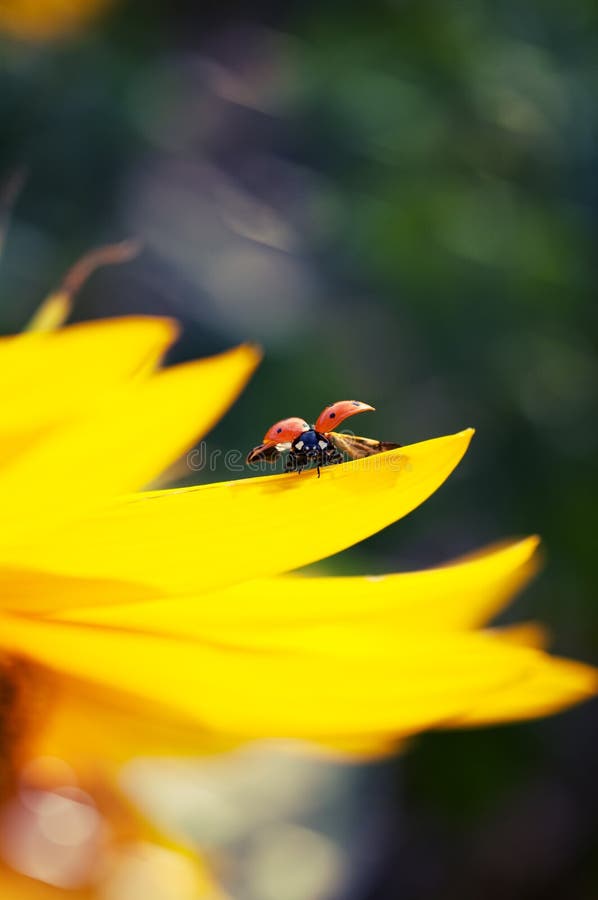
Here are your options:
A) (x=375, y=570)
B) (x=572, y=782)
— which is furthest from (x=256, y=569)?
(x=572, y=782)

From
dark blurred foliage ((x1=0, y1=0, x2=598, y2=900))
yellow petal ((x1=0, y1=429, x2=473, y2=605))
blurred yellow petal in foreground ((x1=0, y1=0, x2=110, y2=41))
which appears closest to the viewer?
yellow petal ((x1=0, y1=429, x2=473, y2=605))

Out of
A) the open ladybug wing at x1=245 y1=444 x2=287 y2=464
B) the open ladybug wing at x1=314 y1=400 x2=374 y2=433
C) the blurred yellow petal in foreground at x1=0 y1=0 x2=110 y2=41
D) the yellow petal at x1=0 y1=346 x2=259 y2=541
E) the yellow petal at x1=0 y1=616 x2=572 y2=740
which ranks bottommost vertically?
the yellow petal at x1=0 y1=616 x2=572 y2=740

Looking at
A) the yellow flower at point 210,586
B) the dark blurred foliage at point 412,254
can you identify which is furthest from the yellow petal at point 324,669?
the dark blurred foliage at point 412,254

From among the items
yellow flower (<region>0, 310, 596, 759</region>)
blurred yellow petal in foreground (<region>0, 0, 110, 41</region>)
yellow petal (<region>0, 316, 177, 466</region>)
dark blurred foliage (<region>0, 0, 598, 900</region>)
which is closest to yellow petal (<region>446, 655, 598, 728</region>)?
yellow flower (<region>0, 310, 596, 759</region>)

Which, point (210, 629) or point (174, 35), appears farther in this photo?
point (174, 35)

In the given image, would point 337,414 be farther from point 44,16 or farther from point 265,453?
point 44,16

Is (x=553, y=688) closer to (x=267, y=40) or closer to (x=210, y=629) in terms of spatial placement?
(x=210, y=629)

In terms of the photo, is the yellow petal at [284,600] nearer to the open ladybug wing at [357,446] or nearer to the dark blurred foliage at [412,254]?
the open ladybug wing at [357,446]

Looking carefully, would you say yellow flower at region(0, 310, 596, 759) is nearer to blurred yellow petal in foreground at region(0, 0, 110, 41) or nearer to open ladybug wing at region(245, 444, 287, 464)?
open ladybug wing at region(245, 444, 287, 464)

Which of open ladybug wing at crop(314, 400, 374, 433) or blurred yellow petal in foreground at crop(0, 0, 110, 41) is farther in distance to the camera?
blurred yellow petal in foreground at crop(0, 0, 110, 41)
